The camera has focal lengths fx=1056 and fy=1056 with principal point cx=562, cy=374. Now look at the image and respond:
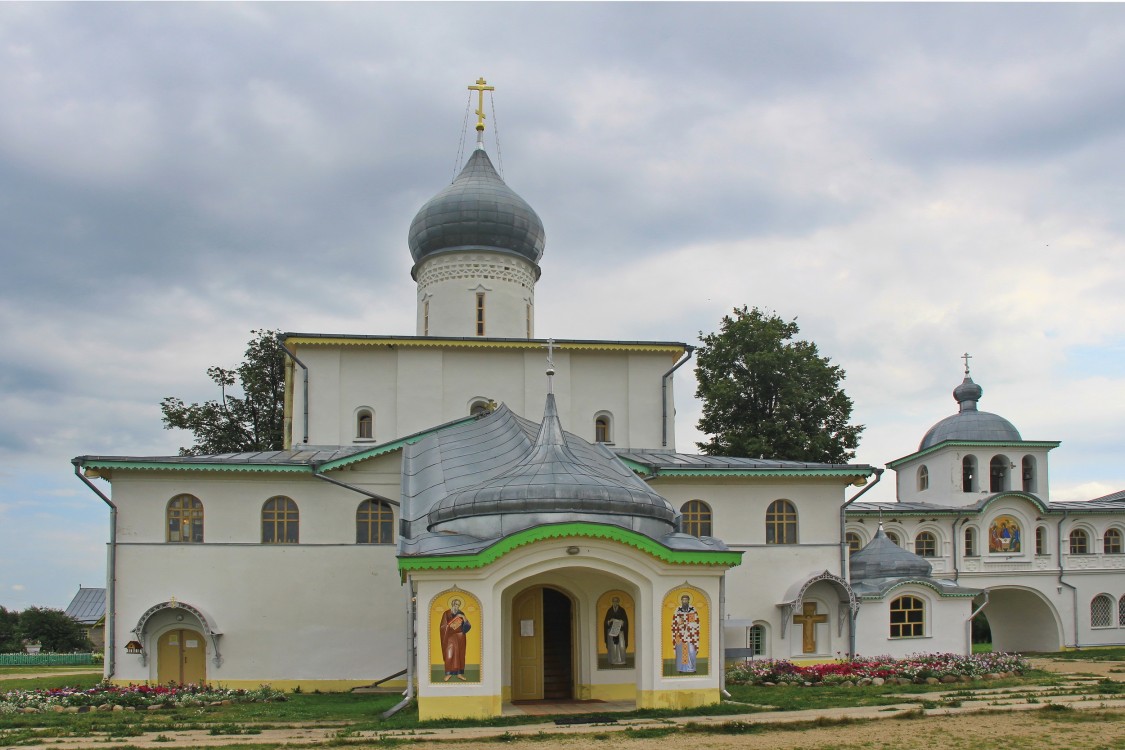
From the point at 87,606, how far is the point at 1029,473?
41146mm

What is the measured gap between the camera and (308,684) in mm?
21406

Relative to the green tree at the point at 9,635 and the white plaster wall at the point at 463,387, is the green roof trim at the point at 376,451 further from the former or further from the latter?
the green tree at the point at 9,635

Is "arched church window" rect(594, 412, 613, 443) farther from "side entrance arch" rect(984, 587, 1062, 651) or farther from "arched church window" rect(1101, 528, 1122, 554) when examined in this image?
"arched church window" rect(1101, 528, 1122, 554)

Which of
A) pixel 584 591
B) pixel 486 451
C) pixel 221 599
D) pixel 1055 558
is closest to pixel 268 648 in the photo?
pixel 221 599

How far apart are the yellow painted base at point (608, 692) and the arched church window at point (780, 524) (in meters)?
8.28

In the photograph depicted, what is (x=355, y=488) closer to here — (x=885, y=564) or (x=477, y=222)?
(x=477, y=222)

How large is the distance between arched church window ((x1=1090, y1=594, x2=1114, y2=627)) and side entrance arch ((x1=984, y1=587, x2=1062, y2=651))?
1647mm

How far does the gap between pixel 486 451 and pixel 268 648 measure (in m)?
6.79

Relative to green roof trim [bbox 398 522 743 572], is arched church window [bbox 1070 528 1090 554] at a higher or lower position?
lower

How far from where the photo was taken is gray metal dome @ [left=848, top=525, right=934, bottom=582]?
2484 cm

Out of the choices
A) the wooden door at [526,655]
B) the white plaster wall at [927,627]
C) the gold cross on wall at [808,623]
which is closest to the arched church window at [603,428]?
the gold cross on wall at [808,623]

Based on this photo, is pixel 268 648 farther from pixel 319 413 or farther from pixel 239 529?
pixel 319 413

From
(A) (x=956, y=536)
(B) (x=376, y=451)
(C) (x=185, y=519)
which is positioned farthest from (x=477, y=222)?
(A) (x=956, y=536)

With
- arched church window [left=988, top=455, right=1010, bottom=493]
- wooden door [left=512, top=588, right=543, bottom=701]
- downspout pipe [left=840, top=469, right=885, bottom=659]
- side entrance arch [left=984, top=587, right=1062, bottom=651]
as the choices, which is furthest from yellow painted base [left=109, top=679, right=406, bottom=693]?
arched church window [left=988, top=455, right=1010, bottom=493]
